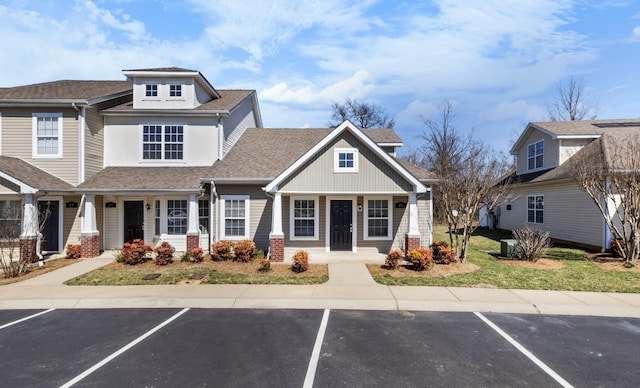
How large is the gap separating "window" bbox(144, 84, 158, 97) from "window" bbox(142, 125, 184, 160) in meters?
1.88

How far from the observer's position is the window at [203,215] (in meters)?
15.0

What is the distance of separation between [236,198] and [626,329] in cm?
1337

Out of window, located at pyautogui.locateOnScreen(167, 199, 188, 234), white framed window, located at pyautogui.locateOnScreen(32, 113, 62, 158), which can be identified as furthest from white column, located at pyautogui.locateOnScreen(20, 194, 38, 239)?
window, located at pyautogui.locateOnScreen(167, 199, 188, 234)

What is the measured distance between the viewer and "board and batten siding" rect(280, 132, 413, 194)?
13.0m

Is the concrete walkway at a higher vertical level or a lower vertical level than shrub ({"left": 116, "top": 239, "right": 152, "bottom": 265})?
lower

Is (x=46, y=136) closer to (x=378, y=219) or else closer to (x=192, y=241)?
(x=192, y=241)

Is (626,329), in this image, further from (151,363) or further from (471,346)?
(151,363)

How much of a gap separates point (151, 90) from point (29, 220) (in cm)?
791

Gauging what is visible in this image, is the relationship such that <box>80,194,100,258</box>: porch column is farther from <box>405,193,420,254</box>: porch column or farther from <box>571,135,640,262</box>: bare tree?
<box>571,135,640,262</box>: bare tree

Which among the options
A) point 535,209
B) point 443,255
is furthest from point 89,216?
point 535,209

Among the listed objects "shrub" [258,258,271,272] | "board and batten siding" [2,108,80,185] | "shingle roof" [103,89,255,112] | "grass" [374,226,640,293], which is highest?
"shingle roof" [103,89,255,112]

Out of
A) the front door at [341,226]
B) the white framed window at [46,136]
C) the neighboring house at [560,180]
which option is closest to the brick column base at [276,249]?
the front door at [341,226]

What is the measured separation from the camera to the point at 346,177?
13055mm

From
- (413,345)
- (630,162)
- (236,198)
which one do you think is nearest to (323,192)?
(236,198)
